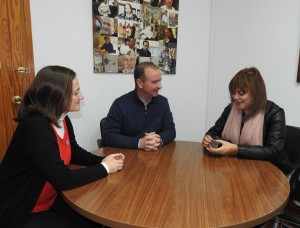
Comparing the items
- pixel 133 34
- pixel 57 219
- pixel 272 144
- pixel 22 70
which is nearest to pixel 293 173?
pixel 272 144

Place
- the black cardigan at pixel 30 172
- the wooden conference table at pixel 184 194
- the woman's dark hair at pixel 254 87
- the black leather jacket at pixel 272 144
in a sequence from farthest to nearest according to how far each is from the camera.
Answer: the woman's dark hair at pixel 254 87 < the black leather jacket at pixel 272 144 < the black cardigan at pixel 30 172 < the wooden conference table at pixel 184 194

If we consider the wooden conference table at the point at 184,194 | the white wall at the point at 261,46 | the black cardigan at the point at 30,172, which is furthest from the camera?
the white wall at the point at 261,46

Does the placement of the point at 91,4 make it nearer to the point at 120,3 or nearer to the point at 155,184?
the point at 120,3

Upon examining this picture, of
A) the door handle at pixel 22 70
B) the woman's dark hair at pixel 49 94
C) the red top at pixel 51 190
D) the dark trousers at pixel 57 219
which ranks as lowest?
the dark trousers at pixel 57 219

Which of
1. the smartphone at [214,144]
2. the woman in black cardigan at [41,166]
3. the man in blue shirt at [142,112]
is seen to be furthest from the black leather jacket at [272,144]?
the woman in black cardigan at [41,166]

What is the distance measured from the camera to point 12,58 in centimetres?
213

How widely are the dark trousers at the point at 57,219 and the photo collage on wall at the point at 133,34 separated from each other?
1489mm

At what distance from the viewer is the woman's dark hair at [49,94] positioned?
134cm

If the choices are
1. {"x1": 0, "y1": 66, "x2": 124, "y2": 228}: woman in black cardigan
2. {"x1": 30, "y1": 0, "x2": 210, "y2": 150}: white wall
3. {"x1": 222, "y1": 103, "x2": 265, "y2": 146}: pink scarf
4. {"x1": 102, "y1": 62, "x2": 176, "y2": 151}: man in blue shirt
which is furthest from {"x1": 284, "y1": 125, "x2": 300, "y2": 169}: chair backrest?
{"x1": 30, "y1": 0, "x2": 210, "y2": 150}: white wall

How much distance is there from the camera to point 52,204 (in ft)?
4.80

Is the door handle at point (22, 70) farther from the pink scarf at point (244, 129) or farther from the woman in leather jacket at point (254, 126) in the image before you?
the pink scarf at point (244, 129)

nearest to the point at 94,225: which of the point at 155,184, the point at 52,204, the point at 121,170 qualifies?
the point at 52,204

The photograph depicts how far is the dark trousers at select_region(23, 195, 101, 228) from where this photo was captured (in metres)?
1.25

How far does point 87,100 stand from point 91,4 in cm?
91
